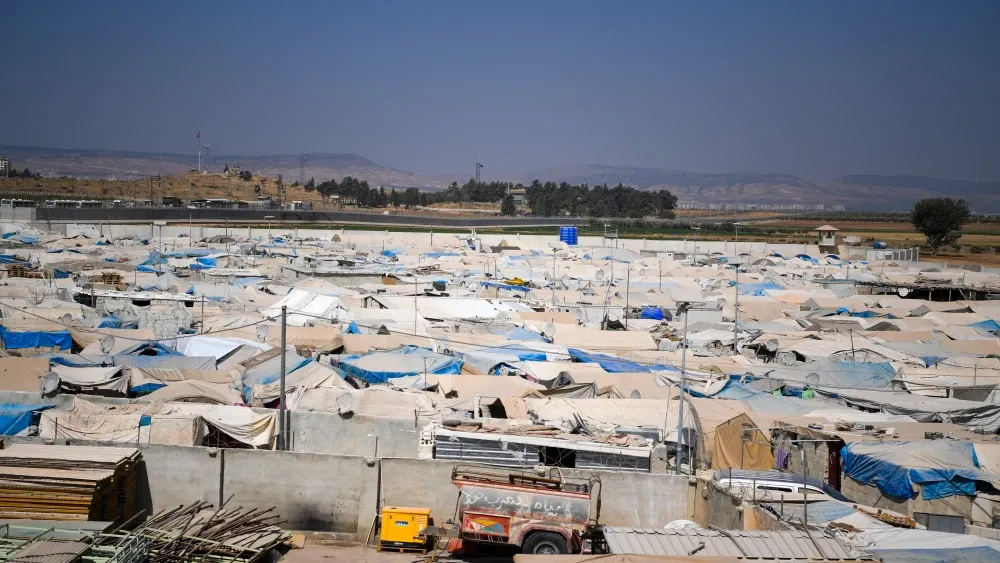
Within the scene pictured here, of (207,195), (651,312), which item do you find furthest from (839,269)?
(207,195)

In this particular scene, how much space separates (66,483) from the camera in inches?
417

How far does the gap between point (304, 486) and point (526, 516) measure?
304 cm

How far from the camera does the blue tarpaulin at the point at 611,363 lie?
18.8 metres

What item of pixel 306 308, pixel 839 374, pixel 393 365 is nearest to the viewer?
pixel 393 365

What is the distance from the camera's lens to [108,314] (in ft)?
74.8

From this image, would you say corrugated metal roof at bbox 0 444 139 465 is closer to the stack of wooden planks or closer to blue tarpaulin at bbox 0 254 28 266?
the stack of wooden planks

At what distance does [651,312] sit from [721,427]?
602 inches

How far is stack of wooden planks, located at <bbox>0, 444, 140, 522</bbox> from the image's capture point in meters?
10.6

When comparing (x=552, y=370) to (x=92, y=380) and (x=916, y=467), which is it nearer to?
(x=916, y=467)

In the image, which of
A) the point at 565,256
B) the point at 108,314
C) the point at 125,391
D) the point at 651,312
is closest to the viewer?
the point at 125,391

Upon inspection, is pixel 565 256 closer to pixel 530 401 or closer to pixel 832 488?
pixel 530 401

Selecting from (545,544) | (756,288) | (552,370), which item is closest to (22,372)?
(552,370)

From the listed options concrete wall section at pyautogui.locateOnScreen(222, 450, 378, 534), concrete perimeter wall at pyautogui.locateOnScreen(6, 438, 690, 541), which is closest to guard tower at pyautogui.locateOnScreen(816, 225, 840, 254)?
concrete perimeter wall at pyautogui.locateOnScreen(6, 438, 690, 541)

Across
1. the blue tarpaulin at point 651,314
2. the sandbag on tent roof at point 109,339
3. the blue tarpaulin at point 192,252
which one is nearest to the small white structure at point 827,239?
the blue tarpaulin at point 651,314
